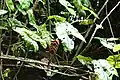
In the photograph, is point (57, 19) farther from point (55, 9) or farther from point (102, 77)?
point (55, 9)

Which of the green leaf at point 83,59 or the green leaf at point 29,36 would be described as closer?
the green leaf at point 29,36

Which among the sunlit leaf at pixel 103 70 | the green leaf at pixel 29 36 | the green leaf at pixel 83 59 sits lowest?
the sunlit leaf at pixel 103 70

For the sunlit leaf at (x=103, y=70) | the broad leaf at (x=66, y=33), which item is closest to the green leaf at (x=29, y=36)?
the broad leaf at (x=66, y=33)

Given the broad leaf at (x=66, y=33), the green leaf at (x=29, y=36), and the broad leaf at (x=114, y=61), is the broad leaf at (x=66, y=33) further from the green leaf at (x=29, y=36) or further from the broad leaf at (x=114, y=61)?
the broad leaf at (x=114, y=61)

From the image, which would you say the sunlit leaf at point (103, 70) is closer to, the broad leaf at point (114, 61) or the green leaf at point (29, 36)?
the broad leaf at point (114, 61)

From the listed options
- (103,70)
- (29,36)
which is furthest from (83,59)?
(29,36)

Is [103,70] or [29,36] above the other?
[29,36]

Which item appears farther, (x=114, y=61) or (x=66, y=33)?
(x=114, y=61)

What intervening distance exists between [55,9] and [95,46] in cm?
35

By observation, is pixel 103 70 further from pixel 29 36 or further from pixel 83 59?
pixel 29 36

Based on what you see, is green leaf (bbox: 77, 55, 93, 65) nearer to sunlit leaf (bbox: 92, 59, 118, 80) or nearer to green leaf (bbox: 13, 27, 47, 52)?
sunlit leaf (bbox: 92, 59, 118, 80)

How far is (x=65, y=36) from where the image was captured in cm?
95

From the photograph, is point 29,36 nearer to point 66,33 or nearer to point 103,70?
point 66,33

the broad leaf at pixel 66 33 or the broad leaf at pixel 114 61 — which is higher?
the broad leaf at pixel 66 33
